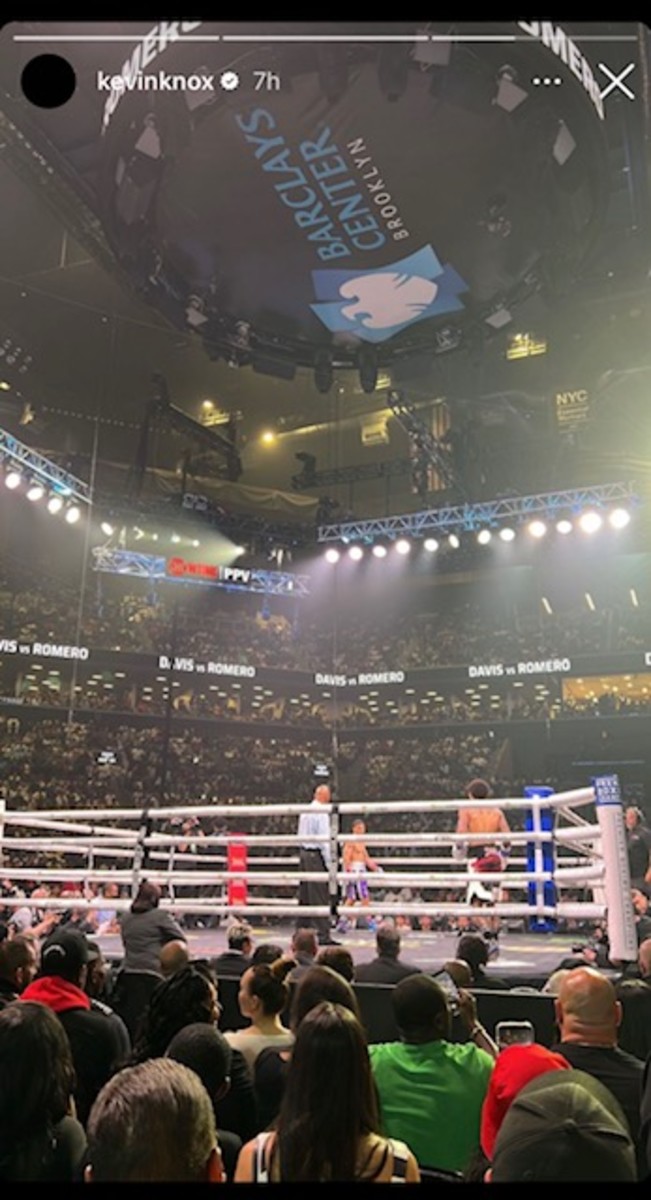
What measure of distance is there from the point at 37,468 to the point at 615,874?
11.5m

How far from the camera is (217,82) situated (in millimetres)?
5430

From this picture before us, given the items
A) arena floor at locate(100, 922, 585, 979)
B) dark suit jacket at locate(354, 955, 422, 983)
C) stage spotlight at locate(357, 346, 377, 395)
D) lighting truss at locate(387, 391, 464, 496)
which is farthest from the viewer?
lighting truss at locate(387, 391, 464, 496)

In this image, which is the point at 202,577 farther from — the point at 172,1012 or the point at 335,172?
the point at 172,1012

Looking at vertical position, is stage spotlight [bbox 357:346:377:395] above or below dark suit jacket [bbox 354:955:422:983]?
above

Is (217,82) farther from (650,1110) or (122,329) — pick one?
(122,329)

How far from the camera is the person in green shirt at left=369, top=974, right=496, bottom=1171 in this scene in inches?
85.7

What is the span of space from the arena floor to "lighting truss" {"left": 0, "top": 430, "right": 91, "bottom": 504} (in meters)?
7.76

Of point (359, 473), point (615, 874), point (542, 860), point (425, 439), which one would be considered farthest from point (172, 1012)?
point (359, 473)

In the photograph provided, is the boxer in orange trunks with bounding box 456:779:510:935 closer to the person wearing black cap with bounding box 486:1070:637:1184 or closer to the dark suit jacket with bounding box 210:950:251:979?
the dark suit jacket with bounding box 210:950:251:979

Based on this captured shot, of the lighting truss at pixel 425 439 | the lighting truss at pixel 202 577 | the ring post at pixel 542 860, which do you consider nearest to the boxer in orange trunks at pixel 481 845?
the ring post at pixel 542 860

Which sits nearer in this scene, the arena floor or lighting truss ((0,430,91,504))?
the arena floor

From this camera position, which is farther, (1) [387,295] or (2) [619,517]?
(2) [619,517]

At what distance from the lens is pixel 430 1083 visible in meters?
2.22

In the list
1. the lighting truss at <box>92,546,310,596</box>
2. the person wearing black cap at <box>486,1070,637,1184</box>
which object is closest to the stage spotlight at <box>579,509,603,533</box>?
the lighting truss at <box>92,546,310,596</box>
